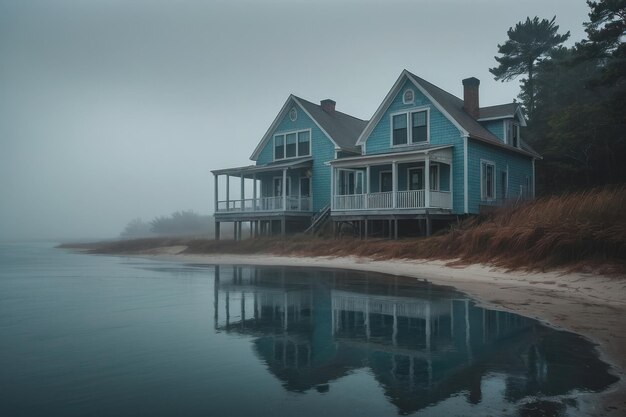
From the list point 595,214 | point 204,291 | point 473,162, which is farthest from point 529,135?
point 204,291

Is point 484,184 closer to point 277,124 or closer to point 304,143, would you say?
point 304,143

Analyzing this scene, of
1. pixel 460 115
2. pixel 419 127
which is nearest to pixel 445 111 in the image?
pixel 460 115

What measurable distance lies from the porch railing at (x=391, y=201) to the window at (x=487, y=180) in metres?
2.67

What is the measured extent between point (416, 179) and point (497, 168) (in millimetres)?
4907

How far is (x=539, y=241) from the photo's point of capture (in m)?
15.1

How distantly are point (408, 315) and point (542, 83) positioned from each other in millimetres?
39836

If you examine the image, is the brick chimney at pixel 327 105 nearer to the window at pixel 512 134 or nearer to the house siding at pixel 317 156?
the house siding at pixel 317 156

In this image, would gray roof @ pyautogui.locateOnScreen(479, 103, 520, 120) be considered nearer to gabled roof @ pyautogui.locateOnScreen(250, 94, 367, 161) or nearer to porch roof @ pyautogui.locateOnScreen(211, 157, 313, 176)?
gabled roof @ pyautogui.locateOnScreen(250, 94, 367, 161)

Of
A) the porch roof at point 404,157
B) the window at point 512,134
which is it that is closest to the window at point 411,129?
the porch roof at point 404,157

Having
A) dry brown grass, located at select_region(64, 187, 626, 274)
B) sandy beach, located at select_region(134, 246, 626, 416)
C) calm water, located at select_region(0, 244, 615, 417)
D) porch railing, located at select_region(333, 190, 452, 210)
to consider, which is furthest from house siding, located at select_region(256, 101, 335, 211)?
calm water, located at select_region(0, 244, 615, 417)

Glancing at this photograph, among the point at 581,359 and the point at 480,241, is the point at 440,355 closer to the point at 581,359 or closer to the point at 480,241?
the point at 581,359

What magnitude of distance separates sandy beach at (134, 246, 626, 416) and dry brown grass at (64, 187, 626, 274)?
0.67 m

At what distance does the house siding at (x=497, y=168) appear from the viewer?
88.0 ft

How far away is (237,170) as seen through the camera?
114ft
